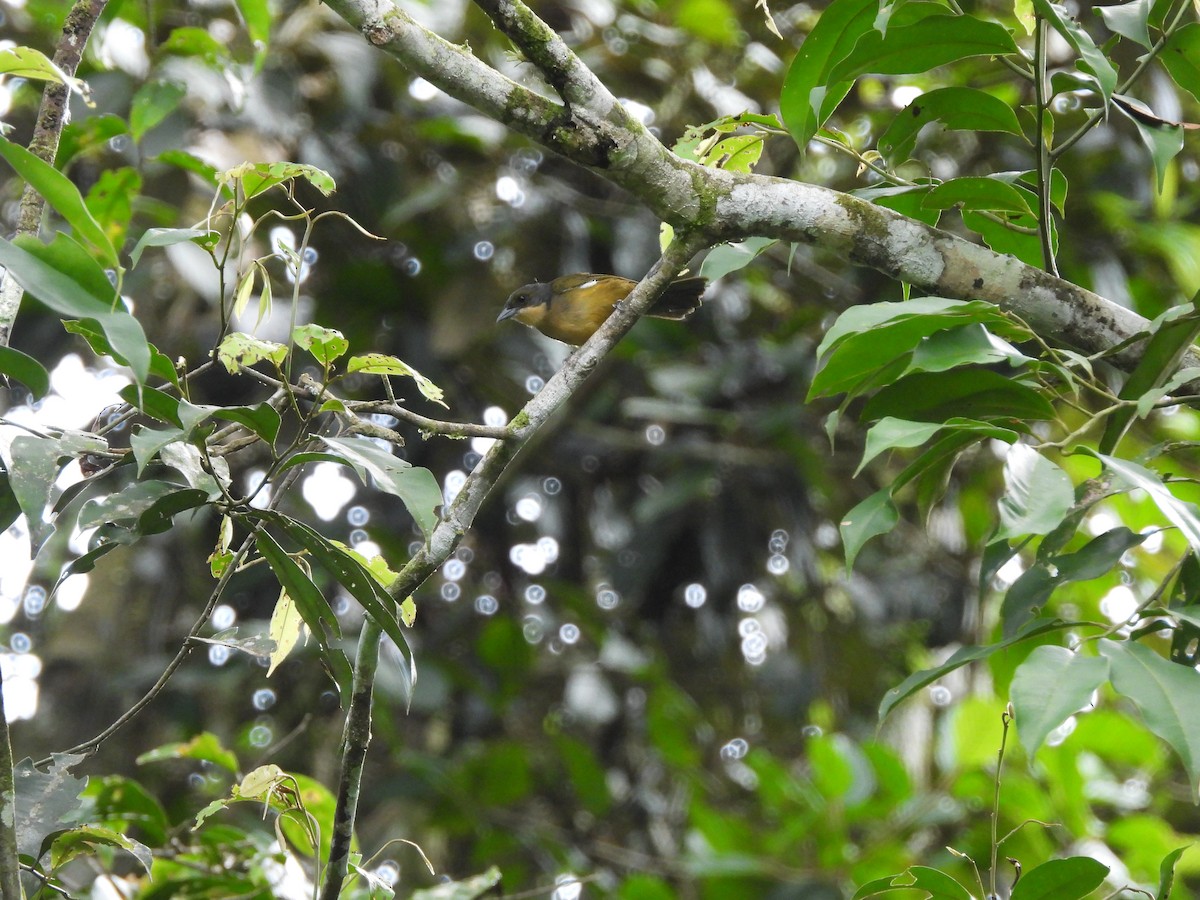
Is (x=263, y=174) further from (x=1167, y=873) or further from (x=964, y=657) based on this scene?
(x=1167, y=873)

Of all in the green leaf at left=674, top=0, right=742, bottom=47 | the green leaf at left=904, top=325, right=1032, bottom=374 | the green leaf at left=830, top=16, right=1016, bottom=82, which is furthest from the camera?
the green leaf at left=674, top=0, right=742, bottom=47

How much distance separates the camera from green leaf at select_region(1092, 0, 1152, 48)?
1.91 meters

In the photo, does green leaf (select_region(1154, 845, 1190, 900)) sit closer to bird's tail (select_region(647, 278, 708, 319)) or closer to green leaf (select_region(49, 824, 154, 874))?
green leaf (select_region(49, 824, 154, 874))

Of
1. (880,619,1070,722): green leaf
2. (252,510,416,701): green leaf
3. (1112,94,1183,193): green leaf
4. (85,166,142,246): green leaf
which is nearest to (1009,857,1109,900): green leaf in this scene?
(880,619,1070,722): green leaf

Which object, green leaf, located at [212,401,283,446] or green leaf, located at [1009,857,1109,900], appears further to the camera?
green leaf, located at [1009,857,1109,900]

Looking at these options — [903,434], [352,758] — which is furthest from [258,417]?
[903,434]

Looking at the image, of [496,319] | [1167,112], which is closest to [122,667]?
[496,319]

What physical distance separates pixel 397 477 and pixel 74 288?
0.47 metres

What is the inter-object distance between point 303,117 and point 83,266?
431 centimetres

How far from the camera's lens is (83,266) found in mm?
1407

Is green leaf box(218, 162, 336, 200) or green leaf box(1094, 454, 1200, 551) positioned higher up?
green leaf box(218, 162, 336, 200)

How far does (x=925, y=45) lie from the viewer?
207cm

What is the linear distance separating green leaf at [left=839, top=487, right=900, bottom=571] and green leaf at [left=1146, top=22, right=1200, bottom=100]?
3.32 ft

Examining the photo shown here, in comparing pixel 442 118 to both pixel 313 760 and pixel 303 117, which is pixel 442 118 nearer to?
pixel 303 117
